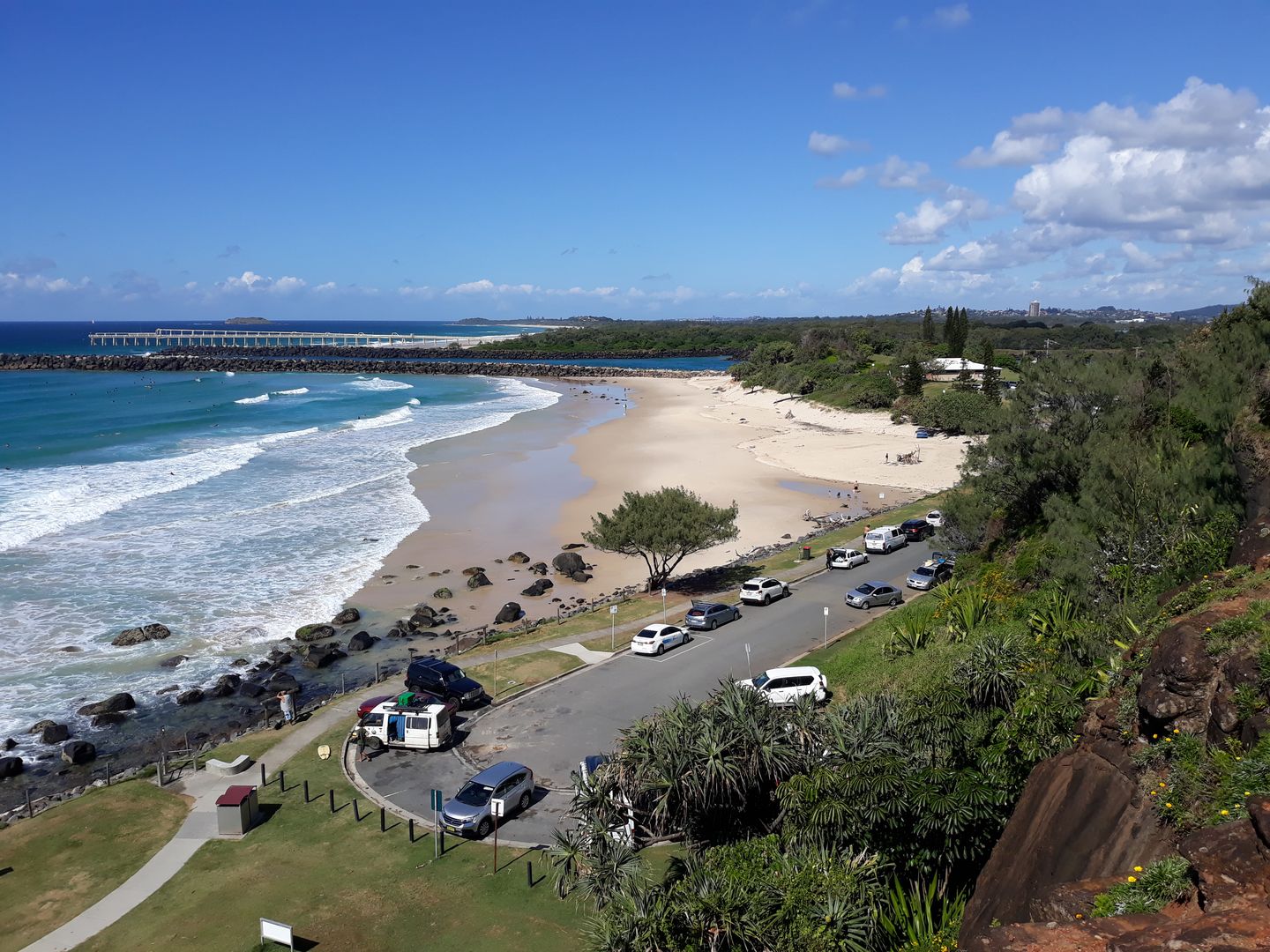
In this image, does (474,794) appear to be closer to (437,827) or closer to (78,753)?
(437,827)

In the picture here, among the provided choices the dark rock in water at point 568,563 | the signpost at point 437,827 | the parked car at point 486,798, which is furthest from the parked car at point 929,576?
the signpost at point 437,827

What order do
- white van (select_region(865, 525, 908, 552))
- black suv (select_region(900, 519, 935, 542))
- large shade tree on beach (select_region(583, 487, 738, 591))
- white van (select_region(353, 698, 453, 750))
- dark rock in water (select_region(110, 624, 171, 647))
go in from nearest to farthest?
white van (select_region(353, 698, 453, 750)) < dark rock in water (select_region(110, 624, 171, 647)) < large shade tree on beach (select_region(583, 487, 738, 591)) < white van (select_region(865, 525, 908, 552)) < black suv (select_region(900, 519, 935, 542))

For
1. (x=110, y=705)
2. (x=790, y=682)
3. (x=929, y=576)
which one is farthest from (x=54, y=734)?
(x=929, y=576)

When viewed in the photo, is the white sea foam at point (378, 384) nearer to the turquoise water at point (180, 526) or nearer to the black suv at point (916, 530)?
the turquoise water at point (180, 526)

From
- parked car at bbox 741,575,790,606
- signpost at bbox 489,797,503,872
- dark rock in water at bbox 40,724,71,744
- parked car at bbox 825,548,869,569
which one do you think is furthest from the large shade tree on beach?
dark rock in water at bbox 40,724,71,744

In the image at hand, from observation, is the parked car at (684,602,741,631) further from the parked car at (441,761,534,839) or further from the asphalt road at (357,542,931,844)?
the parked car at (441,761,534,839)

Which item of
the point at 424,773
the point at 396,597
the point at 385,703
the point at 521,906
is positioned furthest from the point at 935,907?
the point at 396,597
